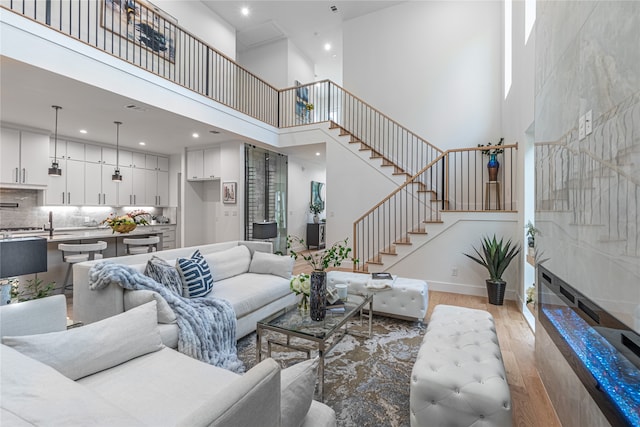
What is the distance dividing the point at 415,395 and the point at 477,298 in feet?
10.5

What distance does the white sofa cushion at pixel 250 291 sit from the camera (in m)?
2.74

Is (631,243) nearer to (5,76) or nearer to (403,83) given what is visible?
(5,76)

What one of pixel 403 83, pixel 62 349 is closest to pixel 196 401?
pixel 62 349

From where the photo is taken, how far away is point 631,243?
1.08 m

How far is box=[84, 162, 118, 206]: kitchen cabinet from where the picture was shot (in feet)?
20.1

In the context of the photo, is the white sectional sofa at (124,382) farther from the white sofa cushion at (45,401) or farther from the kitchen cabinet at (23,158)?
the kitchen cabinet at (23,158)

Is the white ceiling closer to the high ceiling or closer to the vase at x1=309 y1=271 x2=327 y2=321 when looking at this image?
the high ceiling

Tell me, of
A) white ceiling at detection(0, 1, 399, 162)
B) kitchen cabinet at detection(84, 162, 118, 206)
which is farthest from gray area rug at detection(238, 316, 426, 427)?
kitchen cabinet at detection(84, 162, 118, 206)

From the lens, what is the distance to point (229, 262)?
138 inches

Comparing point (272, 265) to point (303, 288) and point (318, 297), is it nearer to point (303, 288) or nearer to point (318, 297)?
point (303, 288)

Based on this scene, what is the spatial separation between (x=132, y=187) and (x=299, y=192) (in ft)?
13.4

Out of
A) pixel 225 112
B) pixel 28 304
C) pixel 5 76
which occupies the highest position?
pixel 225 112

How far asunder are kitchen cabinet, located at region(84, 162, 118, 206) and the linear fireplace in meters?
7.73

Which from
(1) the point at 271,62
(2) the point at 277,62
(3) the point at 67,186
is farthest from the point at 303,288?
(1) the point at 271,62
